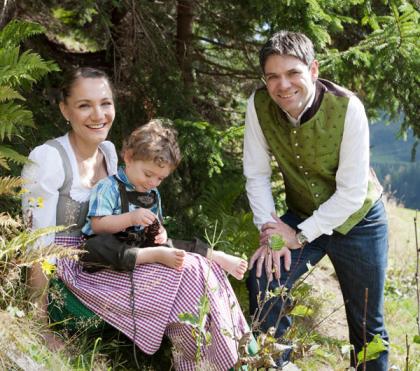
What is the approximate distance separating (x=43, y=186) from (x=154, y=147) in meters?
0.65

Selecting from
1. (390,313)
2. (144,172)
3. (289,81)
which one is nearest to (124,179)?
(144,172)

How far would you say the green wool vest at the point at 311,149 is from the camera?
3545mm

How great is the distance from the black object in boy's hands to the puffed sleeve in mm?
511

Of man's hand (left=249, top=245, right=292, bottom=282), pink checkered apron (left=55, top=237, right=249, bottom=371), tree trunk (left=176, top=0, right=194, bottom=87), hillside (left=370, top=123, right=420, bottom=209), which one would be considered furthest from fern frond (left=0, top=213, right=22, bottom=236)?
hillside (left=370, top=123, right=420, bottom=209)

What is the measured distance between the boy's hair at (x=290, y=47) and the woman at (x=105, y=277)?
0.98m

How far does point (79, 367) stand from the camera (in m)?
3.13

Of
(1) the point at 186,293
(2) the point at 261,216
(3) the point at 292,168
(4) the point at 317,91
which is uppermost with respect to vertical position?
(4) the point at 317,91

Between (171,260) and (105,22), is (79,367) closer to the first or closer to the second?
(171,260)

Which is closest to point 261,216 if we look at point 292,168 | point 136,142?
point 292,168

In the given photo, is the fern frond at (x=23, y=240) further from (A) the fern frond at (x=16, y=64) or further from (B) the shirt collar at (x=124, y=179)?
(A) the fern frond at (x=16, y=64)

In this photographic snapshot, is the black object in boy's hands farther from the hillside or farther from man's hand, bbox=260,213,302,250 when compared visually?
the hillside

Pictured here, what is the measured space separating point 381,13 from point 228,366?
3.63m

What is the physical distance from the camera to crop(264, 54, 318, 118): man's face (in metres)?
3.40

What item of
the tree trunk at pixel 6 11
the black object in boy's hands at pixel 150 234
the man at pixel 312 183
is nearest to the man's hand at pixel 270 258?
the man at pixel 312 183
